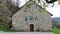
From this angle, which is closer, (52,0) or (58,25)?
(52,0)

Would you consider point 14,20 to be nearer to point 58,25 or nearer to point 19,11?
point 19,11

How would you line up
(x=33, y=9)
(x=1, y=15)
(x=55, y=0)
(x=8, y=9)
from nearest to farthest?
(x=55, y=0) < (x=33, y=9) < (x=1, y=15) < (x=8, y=9)

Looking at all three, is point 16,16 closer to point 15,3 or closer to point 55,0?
point 15,3

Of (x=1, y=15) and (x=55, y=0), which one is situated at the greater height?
(x=55, y=0)

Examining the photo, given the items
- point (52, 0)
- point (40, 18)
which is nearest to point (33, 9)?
point (40, 18)

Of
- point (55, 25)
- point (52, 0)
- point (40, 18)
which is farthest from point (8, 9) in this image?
point (52, 0)

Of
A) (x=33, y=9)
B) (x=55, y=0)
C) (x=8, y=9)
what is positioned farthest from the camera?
(x=8, y=9)

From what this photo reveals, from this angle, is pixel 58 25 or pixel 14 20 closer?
pixel 14 20

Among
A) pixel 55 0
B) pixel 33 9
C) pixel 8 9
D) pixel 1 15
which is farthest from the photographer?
pixel 8 9

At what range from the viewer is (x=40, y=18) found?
48.1 m

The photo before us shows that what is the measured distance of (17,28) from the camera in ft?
160

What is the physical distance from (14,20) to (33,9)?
5131mm

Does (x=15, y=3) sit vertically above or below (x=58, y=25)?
above

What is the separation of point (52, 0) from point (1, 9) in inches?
1921
